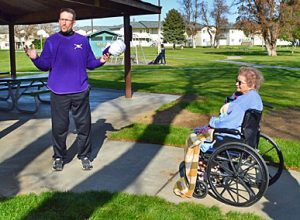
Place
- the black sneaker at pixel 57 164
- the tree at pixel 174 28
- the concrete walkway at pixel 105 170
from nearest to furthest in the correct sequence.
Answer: the concrete walkway at pixel 105 170
the black sneaker at pixel 57 164
the tree at pixel 174 28

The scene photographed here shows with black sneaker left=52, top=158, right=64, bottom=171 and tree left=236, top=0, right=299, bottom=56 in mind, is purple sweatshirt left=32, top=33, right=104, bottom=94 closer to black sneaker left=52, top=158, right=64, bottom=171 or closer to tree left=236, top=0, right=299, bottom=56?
black sneaker left=52, top=158, right=64, bottom=171

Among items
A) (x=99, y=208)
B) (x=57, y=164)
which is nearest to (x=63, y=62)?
(x=57, y=164)

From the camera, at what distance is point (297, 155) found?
5414 millimetres

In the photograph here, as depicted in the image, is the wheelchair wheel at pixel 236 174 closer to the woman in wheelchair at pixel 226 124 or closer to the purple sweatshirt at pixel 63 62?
the woman in wheelchair at pixel 226 124

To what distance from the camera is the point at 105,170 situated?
4848mm

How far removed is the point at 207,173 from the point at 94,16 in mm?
7447

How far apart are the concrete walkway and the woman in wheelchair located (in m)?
0.20

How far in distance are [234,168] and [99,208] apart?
1331 millimetres

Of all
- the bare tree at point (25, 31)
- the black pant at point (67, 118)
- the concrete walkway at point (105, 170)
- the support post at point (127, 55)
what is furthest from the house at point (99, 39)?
the bare tree at point (25, 31)

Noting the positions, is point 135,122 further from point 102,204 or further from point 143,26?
point 143,26

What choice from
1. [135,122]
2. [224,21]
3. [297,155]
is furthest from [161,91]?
[224,21]

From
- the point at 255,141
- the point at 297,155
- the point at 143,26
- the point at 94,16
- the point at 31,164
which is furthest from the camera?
the point at 143,26

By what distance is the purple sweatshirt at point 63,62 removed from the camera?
451 centimetres

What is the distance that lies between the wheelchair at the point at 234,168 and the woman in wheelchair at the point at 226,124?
0.04 meters
